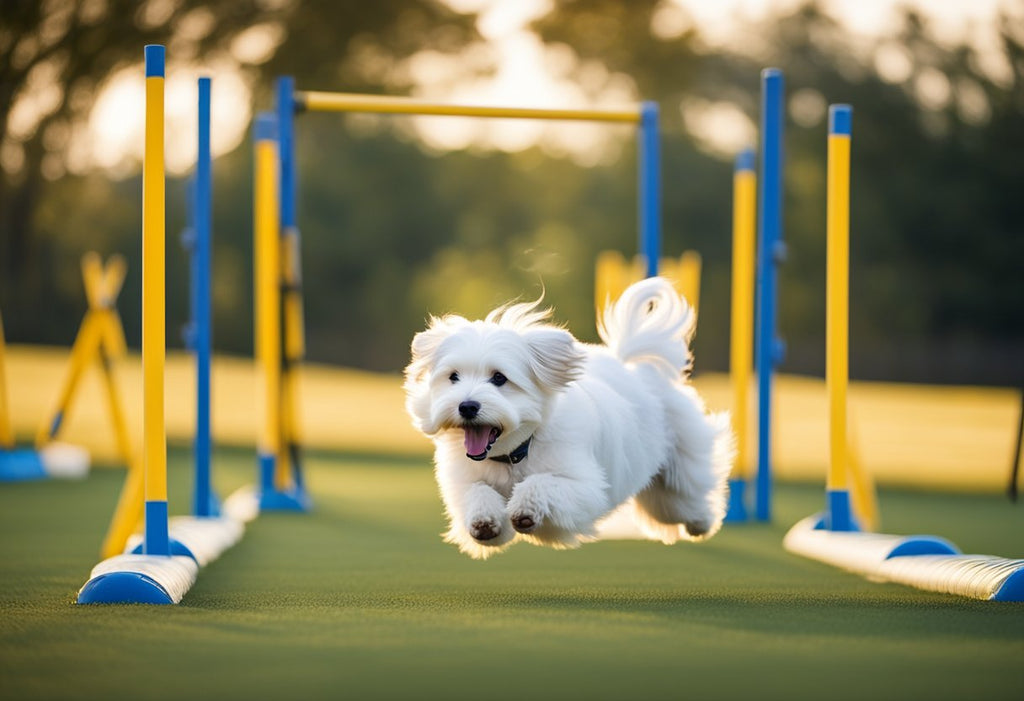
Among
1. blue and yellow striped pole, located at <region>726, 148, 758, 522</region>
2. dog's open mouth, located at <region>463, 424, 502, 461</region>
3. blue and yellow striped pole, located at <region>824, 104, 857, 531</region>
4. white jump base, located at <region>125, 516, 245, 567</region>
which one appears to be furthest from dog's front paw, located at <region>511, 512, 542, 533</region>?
blue and yellow striped pole, located at <region>726, 148, 758, 522</region>

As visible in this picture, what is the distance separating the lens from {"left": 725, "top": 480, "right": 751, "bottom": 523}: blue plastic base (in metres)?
6.96

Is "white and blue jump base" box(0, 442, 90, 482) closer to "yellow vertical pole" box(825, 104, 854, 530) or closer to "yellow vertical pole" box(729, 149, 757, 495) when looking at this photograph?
"yellow vertical pole" box(729, 149, 757, 495)

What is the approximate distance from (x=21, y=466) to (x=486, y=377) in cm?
588

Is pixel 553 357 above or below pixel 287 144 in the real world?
below

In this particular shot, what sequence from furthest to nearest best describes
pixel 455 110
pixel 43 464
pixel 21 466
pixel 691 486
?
pixel 43 464 < pixel 21 466 < pixel 455 110 < pixel 691 486

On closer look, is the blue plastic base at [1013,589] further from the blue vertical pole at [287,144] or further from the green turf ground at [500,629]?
the blue vertical pole at [287,144]

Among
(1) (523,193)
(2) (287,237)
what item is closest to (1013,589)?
(2) (287,237)

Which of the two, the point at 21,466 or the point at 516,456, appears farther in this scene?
the point at 21,466

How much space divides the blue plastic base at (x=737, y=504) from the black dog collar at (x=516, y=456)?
113 inches

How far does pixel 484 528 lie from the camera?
404cm

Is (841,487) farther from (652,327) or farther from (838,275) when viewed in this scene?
(652,327)

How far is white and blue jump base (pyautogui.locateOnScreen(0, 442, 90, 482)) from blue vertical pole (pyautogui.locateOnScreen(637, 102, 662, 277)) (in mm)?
4649

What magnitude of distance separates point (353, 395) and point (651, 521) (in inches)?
508

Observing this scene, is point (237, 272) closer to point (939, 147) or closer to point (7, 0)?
point (7, 0)
